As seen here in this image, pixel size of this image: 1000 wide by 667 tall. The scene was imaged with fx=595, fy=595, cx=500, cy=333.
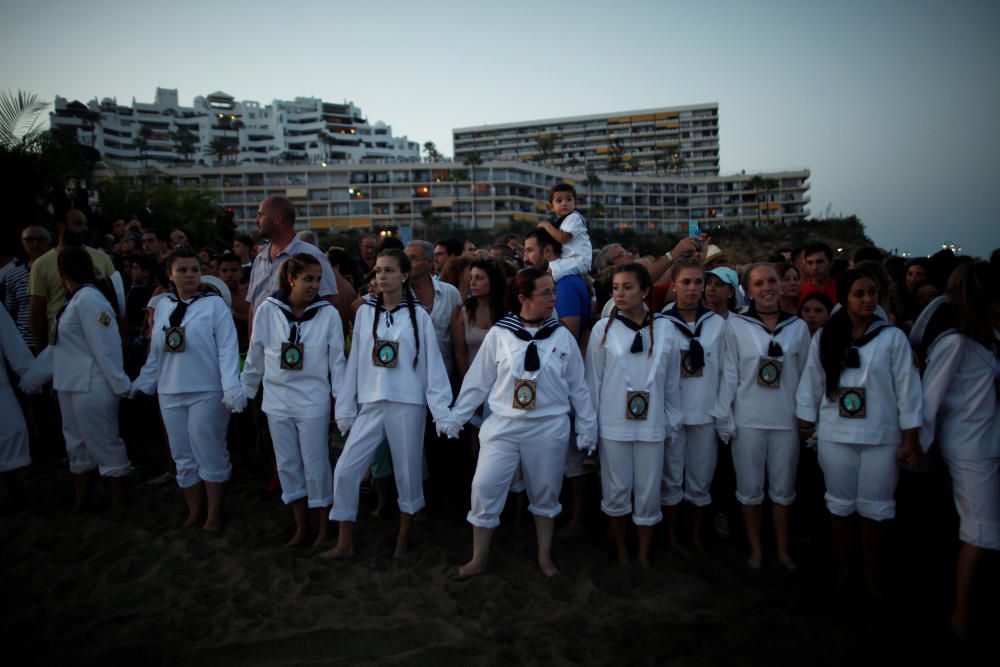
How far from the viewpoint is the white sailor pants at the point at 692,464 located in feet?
13.7

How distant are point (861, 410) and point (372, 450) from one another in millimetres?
3191

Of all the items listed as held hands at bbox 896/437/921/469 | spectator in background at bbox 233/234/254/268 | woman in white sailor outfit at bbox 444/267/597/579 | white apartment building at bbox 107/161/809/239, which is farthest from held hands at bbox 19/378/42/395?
white apartment building at bbox 107/161/809/239

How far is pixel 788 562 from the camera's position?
400 centimetres

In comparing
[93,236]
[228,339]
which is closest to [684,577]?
[228,339]

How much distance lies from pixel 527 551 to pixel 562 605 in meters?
0.75

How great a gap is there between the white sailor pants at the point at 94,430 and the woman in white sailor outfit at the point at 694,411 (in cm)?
450

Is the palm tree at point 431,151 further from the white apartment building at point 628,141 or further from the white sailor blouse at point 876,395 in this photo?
the white sailor blouse at point 876,395

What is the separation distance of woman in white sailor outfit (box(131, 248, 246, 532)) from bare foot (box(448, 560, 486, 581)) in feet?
6.86

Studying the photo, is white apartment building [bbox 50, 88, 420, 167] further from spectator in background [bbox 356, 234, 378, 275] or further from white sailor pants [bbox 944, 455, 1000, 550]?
white sailor pants [bbox 944, 455, 1000, 550]

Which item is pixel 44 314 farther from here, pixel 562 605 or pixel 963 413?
pixel 963 413

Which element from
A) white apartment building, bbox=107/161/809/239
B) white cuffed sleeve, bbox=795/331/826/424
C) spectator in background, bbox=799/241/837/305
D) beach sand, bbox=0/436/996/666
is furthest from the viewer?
white apartment building, bbox=107/161/809/239

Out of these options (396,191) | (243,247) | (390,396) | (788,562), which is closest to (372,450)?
(390,396)

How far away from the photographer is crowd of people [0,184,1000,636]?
3.54 meters

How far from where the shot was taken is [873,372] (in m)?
3.60
